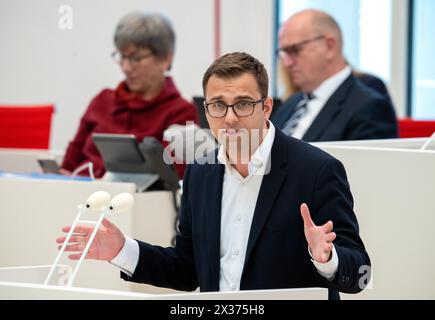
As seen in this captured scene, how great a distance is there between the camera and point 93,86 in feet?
21.0

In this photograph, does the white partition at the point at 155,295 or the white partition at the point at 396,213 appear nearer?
the white partition at the point at 155,295

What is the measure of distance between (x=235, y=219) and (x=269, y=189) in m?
0.12

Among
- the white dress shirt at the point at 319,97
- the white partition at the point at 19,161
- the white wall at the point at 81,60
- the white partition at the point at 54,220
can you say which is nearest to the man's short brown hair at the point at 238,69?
the white partition at the point at 54,220

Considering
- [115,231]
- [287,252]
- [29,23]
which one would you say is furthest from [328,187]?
[29,23]

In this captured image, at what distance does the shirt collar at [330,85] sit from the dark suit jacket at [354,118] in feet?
0.46

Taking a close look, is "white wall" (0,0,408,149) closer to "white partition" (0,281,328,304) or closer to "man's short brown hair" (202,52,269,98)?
"man's short brown hair" (202,52,269,98)

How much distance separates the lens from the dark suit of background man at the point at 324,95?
3.62 metres

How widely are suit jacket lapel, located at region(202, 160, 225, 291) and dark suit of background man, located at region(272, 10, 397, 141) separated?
4.91ft

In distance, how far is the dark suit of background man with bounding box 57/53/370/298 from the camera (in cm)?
204

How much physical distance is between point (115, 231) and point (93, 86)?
4448 mm

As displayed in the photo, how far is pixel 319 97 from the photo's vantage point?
3959 millimetres

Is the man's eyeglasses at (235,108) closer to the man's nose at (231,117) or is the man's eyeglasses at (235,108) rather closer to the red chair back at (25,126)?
the man's nose at (231,117)

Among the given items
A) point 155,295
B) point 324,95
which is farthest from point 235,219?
point 324,95
